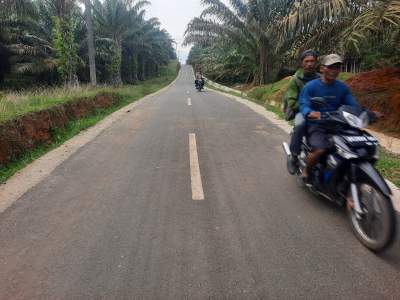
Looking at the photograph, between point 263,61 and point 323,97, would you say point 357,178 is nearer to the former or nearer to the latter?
point 323,97

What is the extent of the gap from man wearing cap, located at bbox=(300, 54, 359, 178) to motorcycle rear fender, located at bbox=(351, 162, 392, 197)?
0.60 m

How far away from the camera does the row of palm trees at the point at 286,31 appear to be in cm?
891

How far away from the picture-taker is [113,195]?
511cm

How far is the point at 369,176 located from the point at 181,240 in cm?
192

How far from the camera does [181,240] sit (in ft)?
12.4

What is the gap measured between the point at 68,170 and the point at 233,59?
26837 millimetres

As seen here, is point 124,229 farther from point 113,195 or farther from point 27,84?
point 27,84

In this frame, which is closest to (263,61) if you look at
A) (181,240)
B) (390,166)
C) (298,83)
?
(390,166)

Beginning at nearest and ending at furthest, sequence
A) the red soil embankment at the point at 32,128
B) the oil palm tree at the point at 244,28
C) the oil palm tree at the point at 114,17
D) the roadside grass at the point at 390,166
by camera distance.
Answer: the roadside grass at the point at 390,166 < the red soil embankment at the point at 32,128 < the oil palm tree at the point at 244,28 < the oil palm tree at the point at 114,17

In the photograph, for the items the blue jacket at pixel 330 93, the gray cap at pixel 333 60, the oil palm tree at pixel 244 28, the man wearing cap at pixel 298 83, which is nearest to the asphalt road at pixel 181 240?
the man wearing cap at pixel 298 83

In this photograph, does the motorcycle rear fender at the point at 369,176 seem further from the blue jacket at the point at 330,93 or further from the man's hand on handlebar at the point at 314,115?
the blue jacket at the point at 330,93

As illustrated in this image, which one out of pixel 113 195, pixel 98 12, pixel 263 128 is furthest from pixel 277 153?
pixel 98 12

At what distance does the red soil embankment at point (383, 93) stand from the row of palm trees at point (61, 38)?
43.9 feet

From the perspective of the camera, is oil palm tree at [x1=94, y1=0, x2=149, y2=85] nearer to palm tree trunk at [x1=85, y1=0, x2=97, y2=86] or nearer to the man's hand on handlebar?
palm tree trunk at [x1=85, y1=0, x2=97, y2=86]
